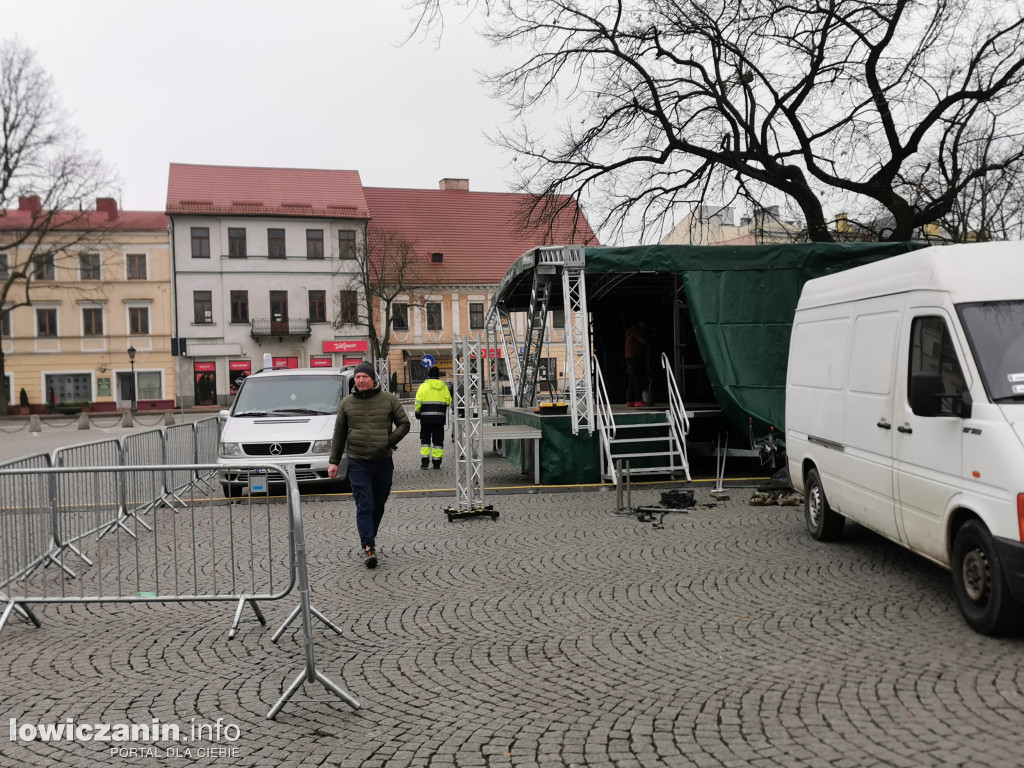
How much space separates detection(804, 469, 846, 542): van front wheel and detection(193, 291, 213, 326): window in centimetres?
4783

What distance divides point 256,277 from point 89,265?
10062mm

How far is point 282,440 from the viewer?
12.7m

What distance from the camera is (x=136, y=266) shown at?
52812mm

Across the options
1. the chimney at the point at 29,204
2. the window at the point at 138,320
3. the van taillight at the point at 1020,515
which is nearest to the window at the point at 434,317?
the window at the point at 138,320

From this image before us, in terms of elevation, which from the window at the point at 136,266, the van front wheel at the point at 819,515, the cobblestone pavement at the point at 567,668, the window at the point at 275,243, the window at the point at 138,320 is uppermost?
the window at the point at 275,243

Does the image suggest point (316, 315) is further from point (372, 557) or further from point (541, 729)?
point (541, 729)

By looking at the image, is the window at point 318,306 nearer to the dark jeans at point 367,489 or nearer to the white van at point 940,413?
the dark jeans at point 367,489

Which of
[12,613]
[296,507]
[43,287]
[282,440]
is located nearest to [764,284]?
[282,440]

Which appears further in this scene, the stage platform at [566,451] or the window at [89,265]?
the window at [89,265]

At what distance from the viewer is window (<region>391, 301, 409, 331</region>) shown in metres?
54.3

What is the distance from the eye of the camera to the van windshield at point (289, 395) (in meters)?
13.7

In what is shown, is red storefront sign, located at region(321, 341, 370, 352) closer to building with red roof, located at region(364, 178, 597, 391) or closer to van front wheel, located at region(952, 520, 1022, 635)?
building with red roof, located at region(364, 178, 597, 391)

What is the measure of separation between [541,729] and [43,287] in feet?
184

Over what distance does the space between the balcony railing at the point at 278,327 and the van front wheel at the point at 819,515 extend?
46465mm
